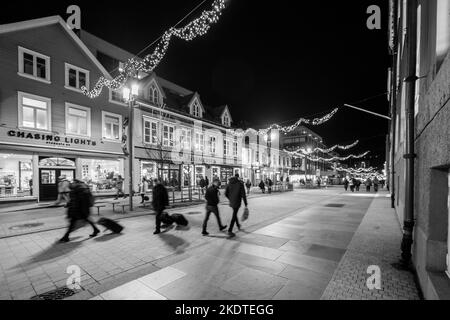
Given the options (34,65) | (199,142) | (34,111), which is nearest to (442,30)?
(34,111)

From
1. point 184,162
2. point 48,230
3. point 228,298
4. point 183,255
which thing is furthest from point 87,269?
point 184,162

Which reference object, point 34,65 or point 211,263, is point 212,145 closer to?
point 34,65

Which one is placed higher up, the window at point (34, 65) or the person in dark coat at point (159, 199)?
the window at point (34, 65)

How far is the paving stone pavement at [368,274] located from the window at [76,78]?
1919 centimetres

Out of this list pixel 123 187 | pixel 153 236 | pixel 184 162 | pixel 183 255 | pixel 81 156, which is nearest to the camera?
pixel 183 255

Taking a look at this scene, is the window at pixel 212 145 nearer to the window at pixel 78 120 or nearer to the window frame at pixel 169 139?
the window frame at pixel 169 139

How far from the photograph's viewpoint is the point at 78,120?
52.4 feet

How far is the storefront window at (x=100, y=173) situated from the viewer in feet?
53.4

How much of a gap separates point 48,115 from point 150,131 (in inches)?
303

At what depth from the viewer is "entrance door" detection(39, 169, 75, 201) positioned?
14.2 m

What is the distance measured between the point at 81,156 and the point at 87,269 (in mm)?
13884

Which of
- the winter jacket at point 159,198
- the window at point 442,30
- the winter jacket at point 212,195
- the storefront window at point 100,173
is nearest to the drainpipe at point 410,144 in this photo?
the window at point 442,30
